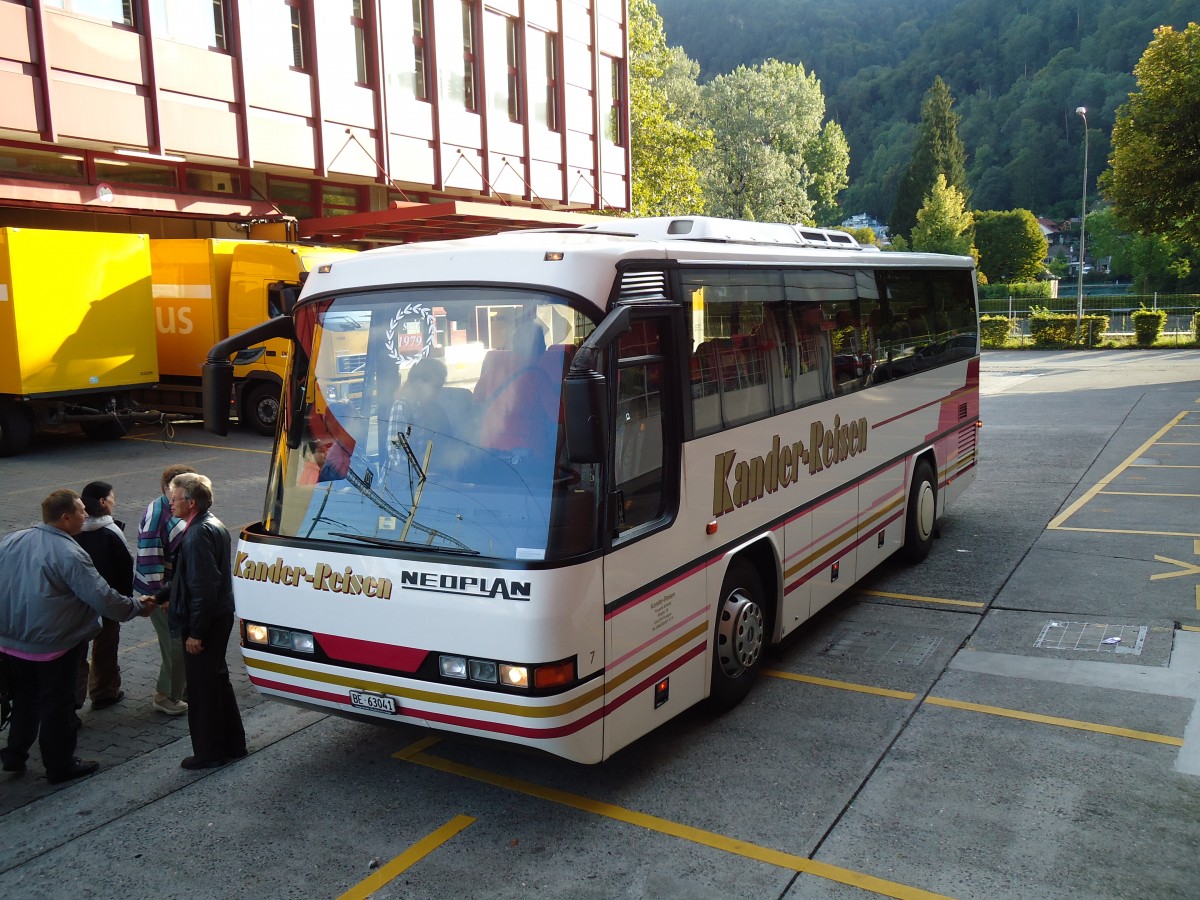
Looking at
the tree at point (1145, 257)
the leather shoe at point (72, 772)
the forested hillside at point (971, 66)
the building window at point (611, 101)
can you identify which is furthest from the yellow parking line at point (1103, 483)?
the forested hillside at point (971, 66)

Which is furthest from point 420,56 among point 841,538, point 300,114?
point 841,538

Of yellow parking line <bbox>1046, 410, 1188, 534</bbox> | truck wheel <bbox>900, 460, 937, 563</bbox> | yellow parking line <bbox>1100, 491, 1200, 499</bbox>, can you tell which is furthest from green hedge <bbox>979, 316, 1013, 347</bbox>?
truck wheel <bbox>900, 460, 937, 563</bbox>

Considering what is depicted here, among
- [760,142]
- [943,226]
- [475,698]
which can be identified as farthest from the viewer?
[943,226]

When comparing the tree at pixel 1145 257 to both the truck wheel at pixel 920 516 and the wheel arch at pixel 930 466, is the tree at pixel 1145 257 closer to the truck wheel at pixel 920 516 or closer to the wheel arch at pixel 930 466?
the wheel arch at pixel 930 466

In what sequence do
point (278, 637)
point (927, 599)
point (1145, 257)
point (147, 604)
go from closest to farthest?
point (278, 637) → point (147, 604) → point (927, 599) → point (1145, 257)

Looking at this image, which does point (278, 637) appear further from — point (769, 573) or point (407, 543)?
point (769, 573)

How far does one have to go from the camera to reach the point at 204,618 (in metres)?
5.68

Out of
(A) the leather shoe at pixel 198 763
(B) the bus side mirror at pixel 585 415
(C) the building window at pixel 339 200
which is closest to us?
(B) the bus side mirror at pixel 585 415

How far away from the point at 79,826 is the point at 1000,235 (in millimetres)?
95109

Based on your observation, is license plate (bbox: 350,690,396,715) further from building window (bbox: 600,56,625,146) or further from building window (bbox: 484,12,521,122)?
building window (bbox: 600,56,625,146)

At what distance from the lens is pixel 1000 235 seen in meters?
90.5

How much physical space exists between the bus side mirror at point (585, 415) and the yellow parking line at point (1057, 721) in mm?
3487

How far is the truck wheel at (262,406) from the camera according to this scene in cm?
1925

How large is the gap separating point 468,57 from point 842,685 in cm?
2431
